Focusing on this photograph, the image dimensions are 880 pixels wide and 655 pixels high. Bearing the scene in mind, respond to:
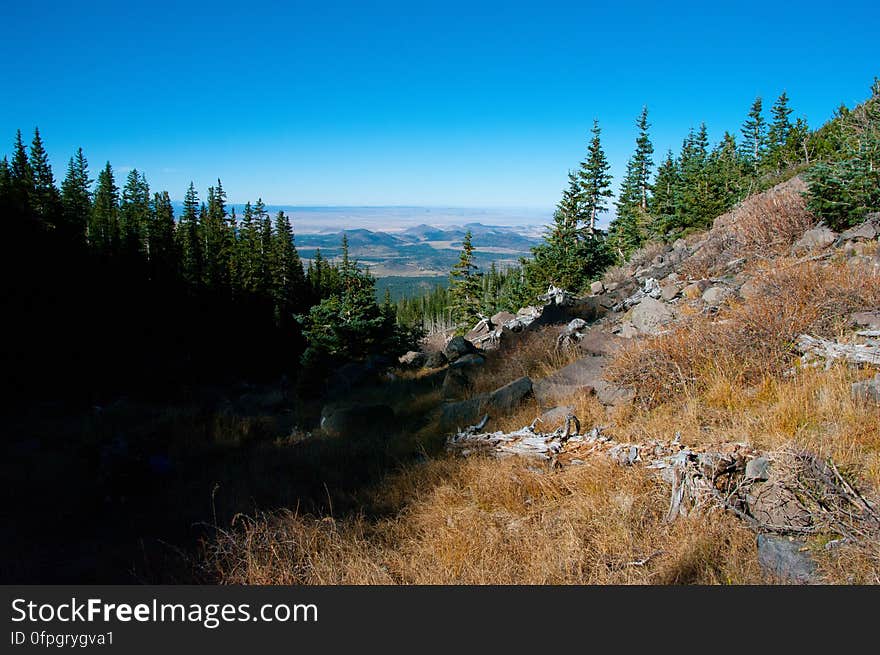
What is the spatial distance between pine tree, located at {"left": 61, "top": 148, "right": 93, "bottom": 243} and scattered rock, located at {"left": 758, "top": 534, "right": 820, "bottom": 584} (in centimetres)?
4748

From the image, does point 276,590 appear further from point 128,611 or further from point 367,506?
point 367,506

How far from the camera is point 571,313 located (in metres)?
13.0

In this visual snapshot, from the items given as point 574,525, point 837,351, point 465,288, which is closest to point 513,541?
point 574,525

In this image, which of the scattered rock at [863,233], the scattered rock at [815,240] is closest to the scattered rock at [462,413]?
the scattered rock at [815,240]

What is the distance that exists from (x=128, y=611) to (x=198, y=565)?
95 cm

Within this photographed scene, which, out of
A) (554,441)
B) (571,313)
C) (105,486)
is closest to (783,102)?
(571,313)

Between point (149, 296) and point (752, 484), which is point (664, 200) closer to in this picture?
point (752, 484)

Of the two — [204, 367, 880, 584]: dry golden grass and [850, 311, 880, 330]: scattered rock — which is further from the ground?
[850, 311, 880, 330]: scattered rock

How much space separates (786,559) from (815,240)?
8720 mm

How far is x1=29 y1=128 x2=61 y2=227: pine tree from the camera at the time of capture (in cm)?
3781

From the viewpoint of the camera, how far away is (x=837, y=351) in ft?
16.8

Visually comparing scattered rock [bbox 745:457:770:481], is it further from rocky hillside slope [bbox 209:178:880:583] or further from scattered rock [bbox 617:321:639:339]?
scattered rock [bbox 617:321:639:339]

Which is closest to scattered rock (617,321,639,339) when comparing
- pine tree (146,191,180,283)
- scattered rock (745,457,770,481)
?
scattered rock (745,457,770,481)

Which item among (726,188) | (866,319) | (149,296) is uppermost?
(726,188)
